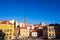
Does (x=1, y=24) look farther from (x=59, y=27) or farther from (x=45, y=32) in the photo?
(x=59, y=27)

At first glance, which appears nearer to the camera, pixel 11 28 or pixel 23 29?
pixel 11 28

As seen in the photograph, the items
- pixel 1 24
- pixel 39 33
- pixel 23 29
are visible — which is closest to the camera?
pixel 1 24

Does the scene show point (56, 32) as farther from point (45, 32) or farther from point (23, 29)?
point (23, 29)

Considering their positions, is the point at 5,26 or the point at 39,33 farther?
the point at 39,33

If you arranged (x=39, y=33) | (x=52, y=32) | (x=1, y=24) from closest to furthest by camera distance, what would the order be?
(x=1, y=24), (x=52, y=32), (x=39, y=33)

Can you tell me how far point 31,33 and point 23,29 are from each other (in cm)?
449

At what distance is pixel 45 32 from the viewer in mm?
51375

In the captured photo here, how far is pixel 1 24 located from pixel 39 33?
17.7 meters

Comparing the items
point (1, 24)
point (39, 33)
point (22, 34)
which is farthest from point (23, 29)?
point (1, 24)

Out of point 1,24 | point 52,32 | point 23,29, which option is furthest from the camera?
point 23,29

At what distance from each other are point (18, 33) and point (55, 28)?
14.3 metres

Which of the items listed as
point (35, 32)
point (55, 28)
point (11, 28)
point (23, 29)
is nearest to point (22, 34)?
point (23, 29)

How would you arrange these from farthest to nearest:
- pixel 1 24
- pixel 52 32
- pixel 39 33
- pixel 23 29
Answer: pixel 39 33, pixel 23 29, pixel 52 32, pixel 1 24

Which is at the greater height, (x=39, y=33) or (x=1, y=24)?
(x=1, y=24)
